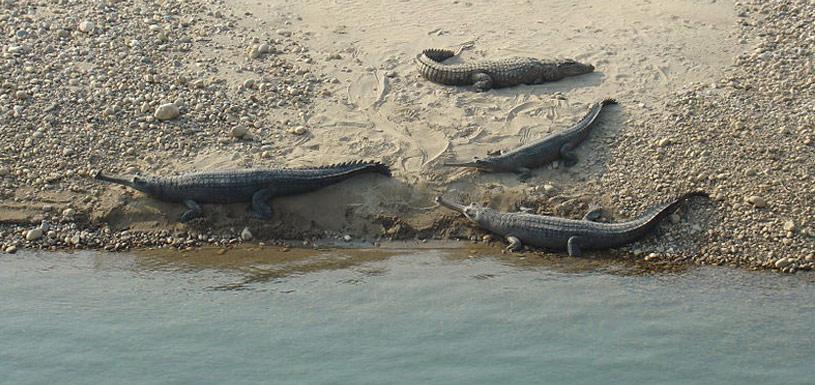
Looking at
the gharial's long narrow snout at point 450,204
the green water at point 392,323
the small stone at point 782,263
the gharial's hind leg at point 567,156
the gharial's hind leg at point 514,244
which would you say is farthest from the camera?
the gharial's hind leg at point 567,156

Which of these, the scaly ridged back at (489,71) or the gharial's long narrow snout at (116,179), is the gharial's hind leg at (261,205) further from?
the scaly ridged back at (489,71)

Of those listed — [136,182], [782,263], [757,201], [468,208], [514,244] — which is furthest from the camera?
[136,182]

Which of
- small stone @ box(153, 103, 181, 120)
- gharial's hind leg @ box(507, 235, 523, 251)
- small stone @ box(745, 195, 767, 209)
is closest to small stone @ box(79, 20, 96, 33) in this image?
small stone @ box(153, 103, 181, 120)

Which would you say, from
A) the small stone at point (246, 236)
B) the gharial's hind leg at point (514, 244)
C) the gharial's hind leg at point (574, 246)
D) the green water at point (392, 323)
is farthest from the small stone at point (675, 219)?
the small stone at point (246, 236)

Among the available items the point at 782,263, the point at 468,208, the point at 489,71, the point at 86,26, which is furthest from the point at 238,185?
the point at 782,263

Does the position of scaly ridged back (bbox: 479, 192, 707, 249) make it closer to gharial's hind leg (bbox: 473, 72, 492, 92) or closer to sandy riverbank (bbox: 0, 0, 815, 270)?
sandy riverbank (bbox: 0, 0, 815, 270)

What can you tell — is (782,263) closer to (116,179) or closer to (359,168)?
(359,168)

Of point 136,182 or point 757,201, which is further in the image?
point 136,182
